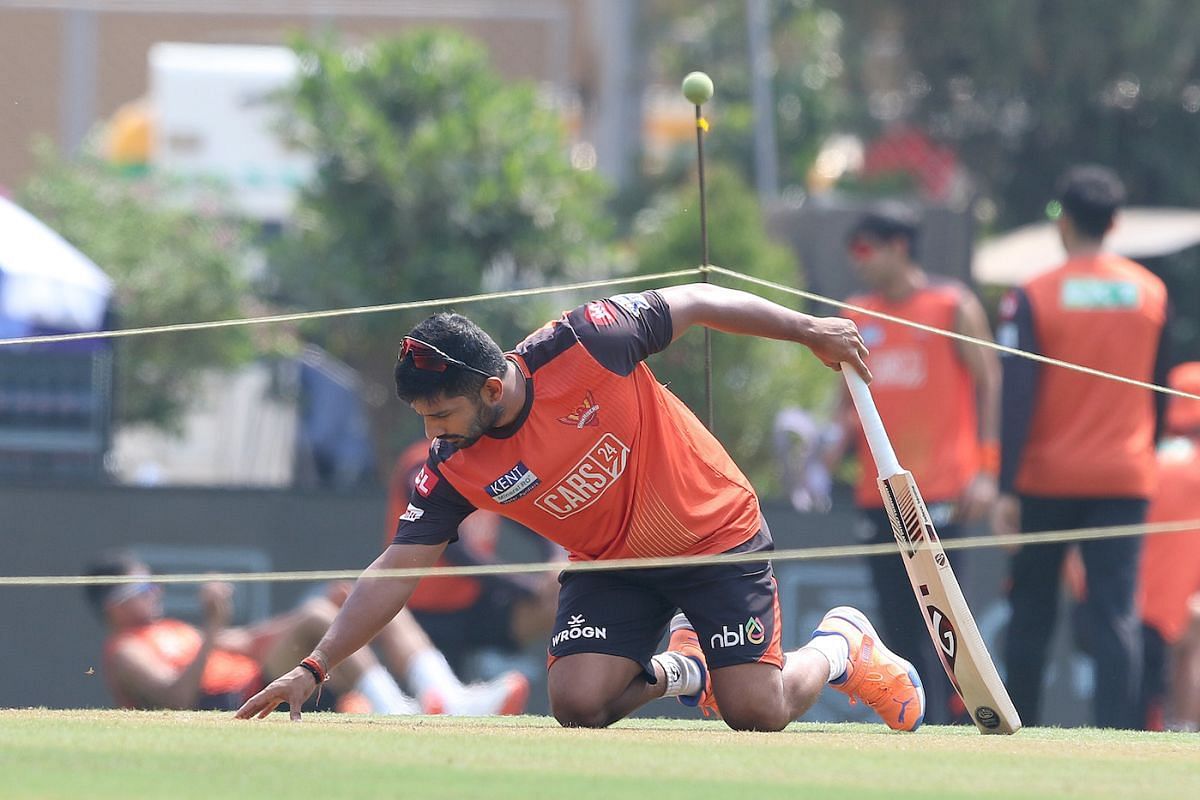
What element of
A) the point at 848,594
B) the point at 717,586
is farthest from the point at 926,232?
the point at 717,586

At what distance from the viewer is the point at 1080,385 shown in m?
7.83

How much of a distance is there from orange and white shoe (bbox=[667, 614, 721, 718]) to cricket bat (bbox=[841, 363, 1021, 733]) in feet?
2.32

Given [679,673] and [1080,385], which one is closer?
[679,673]

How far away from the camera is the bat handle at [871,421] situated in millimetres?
5832

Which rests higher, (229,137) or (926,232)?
(229,137)

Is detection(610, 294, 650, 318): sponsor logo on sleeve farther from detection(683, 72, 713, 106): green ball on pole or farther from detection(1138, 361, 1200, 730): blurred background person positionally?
detection(1138, 361, 1200, 730): blurred background person

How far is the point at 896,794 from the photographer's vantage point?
13.5ft

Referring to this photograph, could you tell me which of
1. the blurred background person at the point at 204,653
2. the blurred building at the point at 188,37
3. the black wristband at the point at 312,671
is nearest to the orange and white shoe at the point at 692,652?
the black wristband at the point at 312,671

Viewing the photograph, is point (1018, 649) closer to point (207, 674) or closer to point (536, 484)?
point (536, 484)

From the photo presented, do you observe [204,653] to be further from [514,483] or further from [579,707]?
[514,483]

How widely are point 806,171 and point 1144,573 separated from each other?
41.2ft

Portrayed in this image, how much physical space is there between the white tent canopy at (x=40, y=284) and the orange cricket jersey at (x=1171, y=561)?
5.48 m

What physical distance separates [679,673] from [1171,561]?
3825 mm

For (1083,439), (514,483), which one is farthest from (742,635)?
(1083,439)
